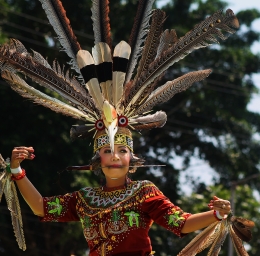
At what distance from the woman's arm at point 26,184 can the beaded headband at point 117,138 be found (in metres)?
0.57

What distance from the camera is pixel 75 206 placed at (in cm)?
623

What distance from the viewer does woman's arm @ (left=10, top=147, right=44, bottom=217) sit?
587 centimetres

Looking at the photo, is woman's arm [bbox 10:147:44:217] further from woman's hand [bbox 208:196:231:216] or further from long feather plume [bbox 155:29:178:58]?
long feather plume [bbox 155:29:178:58]

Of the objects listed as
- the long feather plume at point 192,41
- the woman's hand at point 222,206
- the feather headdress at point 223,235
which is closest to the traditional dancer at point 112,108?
the long feather plume at point 192,41

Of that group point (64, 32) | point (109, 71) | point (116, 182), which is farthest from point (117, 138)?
point (64, 32)

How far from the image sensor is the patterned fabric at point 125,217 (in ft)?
19.2

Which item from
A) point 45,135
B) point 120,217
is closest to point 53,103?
point 120,217

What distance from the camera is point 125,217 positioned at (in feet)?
19.5

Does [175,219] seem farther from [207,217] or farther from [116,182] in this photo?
[116,182]

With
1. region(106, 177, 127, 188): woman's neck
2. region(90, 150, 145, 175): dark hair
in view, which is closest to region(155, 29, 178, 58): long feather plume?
region(90, 150, 145, 175): dark hair

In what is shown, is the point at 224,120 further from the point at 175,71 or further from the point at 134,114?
the point at 134,114

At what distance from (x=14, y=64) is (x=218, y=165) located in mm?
18592

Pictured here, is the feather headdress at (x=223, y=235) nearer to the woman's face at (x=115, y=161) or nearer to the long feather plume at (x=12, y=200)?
the woman's face at (x=115, y=161)

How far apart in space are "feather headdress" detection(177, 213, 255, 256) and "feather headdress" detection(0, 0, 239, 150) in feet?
3.25
